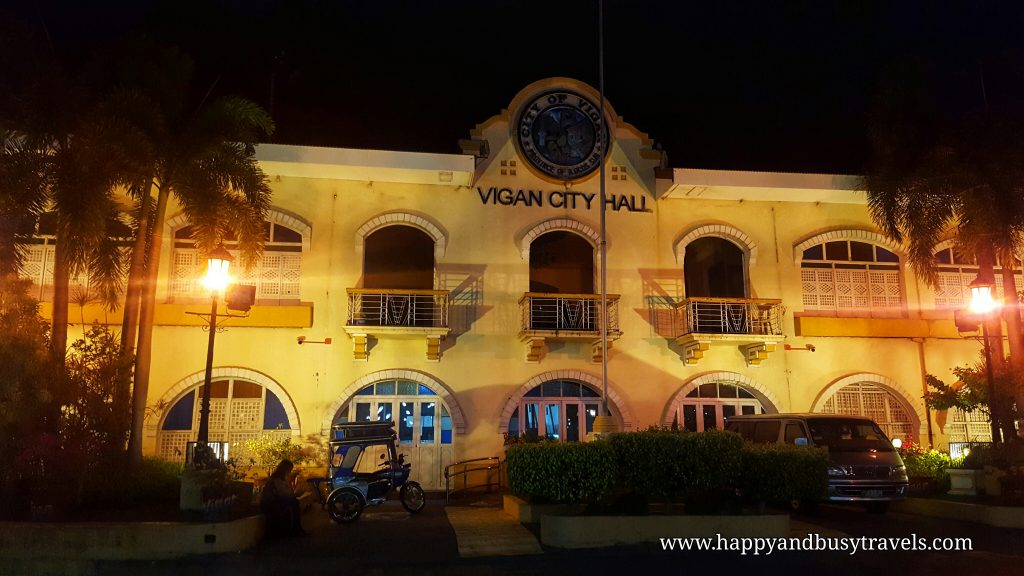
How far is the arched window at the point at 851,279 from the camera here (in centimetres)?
1994

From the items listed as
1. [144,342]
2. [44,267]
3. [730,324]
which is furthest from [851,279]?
[44,267]

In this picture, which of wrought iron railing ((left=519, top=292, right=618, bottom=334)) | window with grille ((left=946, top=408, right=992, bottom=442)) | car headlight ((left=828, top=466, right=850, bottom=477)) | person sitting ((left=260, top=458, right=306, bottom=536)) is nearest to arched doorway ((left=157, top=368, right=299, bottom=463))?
wrought iron railing ((left=519, top=292, right=618, bottom=334))

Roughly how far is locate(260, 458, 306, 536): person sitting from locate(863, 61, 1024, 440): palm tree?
13.6 meters

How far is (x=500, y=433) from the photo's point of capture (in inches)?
720

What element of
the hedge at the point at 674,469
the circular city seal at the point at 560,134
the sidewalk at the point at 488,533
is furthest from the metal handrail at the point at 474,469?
the circular city seal at the point at 560,134

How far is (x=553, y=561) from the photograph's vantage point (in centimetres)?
970

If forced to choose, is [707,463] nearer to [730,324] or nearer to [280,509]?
[280,509]

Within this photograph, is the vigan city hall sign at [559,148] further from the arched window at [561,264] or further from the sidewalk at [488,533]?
the sidewalk at [488,533]

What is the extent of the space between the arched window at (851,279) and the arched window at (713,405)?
2.80 metres

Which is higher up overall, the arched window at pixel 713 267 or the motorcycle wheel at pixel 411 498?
the arched window at pixel 713 267

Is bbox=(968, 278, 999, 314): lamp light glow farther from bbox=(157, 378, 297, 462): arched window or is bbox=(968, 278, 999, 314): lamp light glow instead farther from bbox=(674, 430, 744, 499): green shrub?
bbox=(157, 378, 297, 462): arched window

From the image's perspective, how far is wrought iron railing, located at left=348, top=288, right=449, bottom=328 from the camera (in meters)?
17.8

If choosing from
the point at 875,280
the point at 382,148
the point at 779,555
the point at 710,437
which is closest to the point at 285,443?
the point at 382,148

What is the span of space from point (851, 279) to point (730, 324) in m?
3.88
